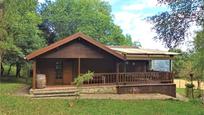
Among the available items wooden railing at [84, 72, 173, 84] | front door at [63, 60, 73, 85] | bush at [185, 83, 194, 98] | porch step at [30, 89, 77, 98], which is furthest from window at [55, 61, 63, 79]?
bush at [185, 83, 194, 98]

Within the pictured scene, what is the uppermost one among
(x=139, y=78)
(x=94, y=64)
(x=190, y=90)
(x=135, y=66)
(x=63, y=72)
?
(x=94, y=64)

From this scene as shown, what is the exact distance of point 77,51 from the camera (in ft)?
88.0

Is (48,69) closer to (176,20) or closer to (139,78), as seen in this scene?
(139,78)

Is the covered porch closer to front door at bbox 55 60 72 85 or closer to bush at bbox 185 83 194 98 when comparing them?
front door at bbox 55 60 72 85

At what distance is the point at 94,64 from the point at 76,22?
2449 centimetres

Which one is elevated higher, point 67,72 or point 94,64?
point 94,64

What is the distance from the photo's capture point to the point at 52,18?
171ft

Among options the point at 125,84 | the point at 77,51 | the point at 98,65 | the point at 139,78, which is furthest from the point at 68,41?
the point at 139,78

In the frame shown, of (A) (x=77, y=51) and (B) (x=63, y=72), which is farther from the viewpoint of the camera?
(B) (x=63, y=72)

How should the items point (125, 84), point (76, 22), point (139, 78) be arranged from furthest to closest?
point (76, 22) < point (139, 78) < point (125, 84)

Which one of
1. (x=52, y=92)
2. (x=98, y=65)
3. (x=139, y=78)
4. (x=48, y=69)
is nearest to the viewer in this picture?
(x=52, y=92)

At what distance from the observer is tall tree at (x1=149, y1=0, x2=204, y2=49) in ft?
49.7

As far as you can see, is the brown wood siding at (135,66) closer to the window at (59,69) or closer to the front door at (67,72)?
the front door at (67,72)

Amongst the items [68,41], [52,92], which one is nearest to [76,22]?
[68,41]
